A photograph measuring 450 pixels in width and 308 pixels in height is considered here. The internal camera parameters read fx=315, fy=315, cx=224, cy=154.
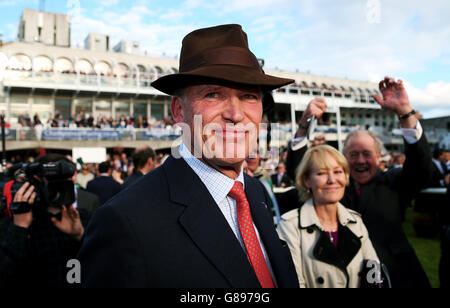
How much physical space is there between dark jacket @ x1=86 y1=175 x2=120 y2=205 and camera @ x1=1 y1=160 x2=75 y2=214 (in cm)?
314

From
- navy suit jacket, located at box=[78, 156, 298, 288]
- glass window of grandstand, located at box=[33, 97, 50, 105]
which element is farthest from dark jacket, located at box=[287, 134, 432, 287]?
glass window of grandstand, located at box=[33, 97, 50, 105]

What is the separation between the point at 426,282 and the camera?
2.48m

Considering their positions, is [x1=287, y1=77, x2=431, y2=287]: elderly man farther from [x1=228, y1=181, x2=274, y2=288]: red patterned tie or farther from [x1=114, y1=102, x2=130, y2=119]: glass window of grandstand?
[x1=114, y1=102, x2=130, y2=119]: glass window of grandstand

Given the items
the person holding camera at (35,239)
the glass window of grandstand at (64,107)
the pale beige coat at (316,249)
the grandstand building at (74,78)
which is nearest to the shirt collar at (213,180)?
the pale beige coat at (316,249)

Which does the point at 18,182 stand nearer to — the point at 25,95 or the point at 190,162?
the point at 190,162

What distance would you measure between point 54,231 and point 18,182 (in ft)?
1.51

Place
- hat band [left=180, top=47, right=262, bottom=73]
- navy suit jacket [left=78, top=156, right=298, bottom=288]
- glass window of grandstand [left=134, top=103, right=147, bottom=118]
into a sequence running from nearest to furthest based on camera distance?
1. navy suit jacket [left=78, top=156, right=298, bottom=288]
2. hat band [left=180, top=47, right=262, bottom=73]
3. glass window of grandstand [left=134, top=103, right=147, bottom=118]

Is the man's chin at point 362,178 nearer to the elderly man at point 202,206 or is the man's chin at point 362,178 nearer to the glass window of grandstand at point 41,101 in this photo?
the elderly man at point 202,206

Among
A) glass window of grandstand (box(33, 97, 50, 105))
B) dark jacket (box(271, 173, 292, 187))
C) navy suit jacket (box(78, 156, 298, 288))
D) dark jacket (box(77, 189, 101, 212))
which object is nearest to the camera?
navy suit jacket (box(78, 156, 298, 288))

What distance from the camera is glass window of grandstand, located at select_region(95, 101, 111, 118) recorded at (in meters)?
29.6

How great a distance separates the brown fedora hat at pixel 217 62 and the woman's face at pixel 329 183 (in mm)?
1232
